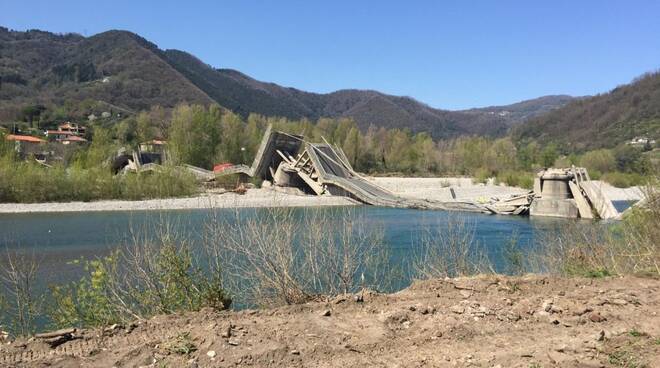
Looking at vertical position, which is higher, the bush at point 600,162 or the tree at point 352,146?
the tree at point 352,146

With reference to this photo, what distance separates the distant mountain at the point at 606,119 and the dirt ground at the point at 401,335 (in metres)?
108

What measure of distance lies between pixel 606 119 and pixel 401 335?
14365 cm

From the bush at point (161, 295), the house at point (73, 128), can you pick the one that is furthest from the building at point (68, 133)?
the bush at point (161, 295)

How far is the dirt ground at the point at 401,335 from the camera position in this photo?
4.79 meters

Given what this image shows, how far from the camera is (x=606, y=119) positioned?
5128 inches

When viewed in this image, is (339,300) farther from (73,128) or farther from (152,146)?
(73,128)

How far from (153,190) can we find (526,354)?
4446cm

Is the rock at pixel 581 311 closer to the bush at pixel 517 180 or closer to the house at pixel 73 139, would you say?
the bush at pixel 517 180

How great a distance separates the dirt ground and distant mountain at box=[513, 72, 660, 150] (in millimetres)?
108121

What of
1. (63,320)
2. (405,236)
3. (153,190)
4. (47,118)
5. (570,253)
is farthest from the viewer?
(47,118)

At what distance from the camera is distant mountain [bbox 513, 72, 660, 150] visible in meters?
114

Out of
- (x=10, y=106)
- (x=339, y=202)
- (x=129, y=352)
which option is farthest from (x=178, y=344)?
(x=10, y=106)

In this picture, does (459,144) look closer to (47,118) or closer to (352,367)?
(47,118)

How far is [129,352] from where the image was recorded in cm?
497
